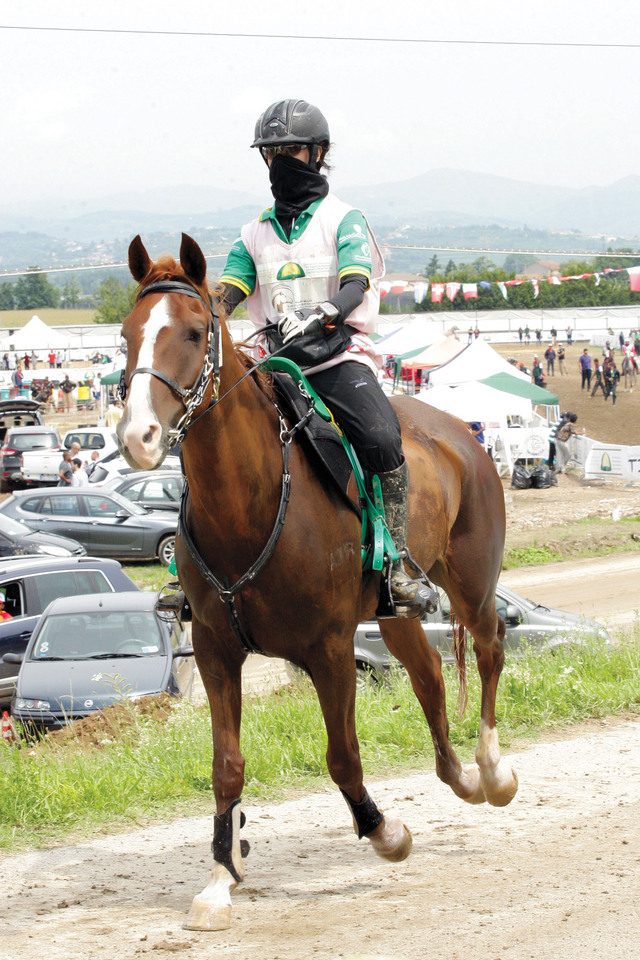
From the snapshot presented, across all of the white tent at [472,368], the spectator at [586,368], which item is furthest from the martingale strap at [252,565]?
the spectator at [586,368]

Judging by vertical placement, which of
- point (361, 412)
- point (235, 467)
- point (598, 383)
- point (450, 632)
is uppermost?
point (361, 412)

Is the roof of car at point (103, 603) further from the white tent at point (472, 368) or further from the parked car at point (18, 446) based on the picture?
the white tent at point (472, 368)

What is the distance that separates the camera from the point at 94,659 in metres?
11.3

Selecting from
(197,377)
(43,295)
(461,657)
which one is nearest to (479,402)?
(461,657)

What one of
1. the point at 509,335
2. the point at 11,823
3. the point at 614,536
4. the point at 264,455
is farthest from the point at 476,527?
the point at 509,335

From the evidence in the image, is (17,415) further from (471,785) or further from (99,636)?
(471,785)

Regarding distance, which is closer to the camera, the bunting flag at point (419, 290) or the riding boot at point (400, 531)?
the riding boot at point (400, 531)

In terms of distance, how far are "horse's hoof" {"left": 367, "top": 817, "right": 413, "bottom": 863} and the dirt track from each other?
17 cm

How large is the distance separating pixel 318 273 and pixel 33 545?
15.1m

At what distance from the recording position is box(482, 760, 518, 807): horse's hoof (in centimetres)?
616

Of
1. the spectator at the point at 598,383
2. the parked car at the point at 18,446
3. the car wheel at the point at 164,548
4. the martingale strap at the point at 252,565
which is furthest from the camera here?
the spectator at the point at 598,383

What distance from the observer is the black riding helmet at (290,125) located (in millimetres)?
5027

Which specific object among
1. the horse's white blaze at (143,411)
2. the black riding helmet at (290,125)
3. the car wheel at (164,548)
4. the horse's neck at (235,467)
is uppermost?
the black riding helmet at (290,125)

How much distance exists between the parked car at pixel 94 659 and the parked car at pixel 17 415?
26.4 metres
